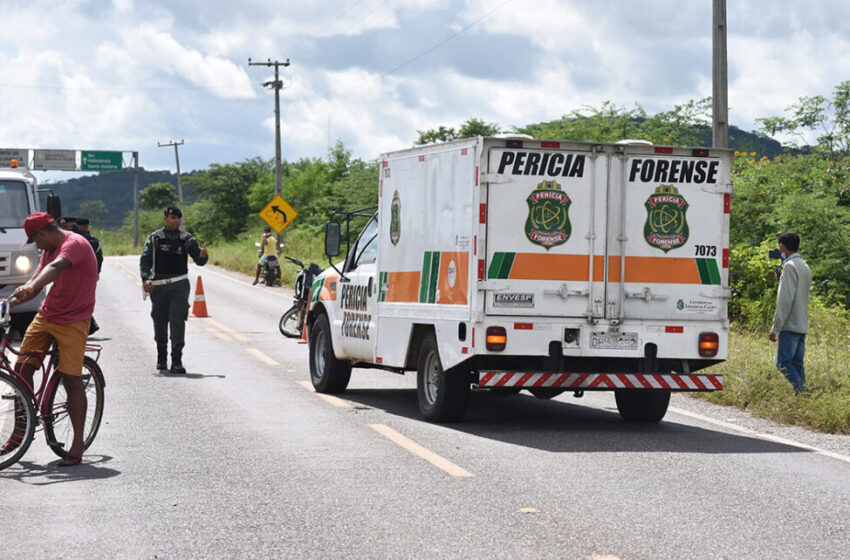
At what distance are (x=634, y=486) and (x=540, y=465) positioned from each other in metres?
0.89

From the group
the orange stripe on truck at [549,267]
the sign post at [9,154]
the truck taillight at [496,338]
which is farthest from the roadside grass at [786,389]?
the sign post at [9,154]

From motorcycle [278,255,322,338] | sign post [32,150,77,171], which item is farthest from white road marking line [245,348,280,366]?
sign post [32,150,77,171]

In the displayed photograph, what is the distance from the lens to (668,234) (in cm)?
996

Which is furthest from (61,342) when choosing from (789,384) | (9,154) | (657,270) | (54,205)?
(9,154)

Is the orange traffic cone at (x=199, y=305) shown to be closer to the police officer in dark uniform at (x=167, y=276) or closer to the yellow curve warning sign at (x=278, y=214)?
the police officer in dark uniform at (x=167, y=276)

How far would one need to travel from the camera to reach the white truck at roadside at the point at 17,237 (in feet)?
57.6

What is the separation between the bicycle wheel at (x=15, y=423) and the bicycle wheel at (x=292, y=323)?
11.9m

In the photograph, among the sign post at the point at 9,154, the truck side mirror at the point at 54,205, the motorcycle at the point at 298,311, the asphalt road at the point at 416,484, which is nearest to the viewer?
the asphalt road at the point at 416,484

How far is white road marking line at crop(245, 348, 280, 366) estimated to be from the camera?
15547mm

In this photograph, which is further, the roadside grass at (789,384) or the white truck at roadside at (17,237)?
the white truck at roadside at (17,237)

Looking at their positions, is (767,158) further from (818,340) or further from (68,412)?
(68,412)

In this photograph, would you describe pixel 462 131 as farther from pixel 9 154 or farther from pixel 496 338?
pixel 496 338

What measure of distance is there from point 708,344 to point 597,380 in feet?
3.58

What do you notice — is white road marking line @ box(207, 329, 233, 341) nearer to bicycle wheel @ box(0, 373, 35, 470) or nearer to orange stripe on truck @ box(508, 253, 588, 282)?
orange stripe on truck @ box(508, 253, 588, 282)
